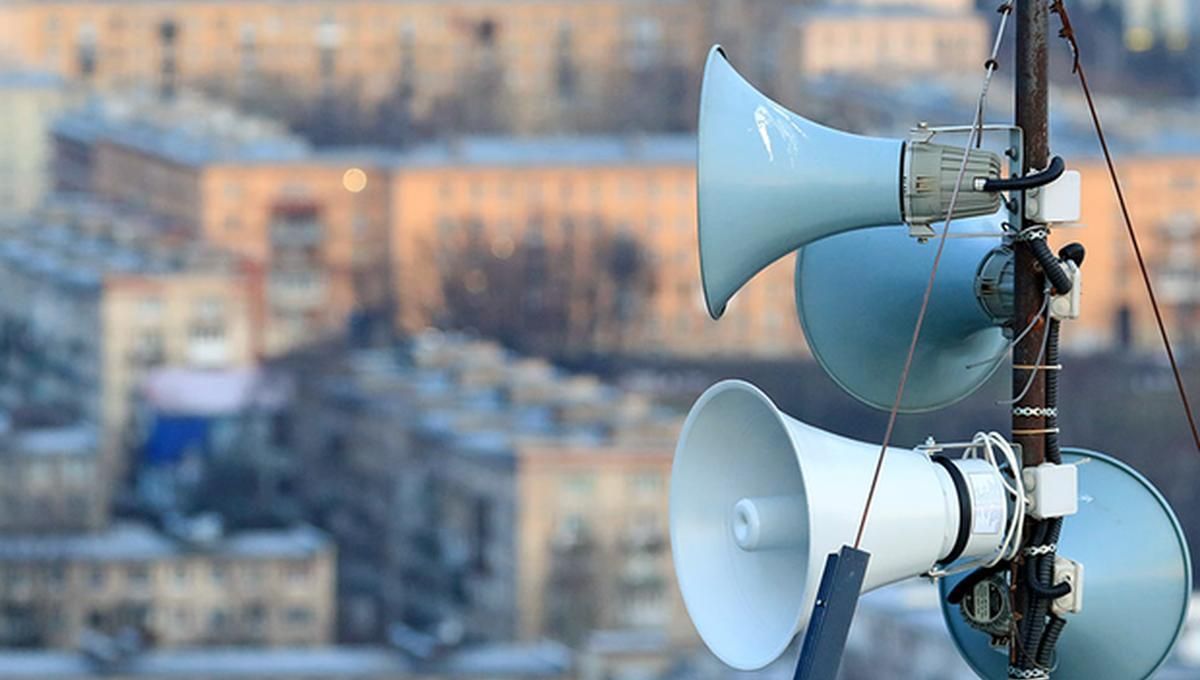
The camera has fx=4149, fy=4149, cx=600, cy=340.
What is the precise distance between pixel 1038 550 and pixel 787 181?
11.6 inches

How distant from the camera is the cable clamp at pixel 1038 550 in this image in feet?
8.88

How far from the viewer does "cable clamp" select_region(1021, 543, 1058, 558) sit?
107 inches

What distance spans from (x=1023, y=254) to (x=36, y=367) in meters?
33.3

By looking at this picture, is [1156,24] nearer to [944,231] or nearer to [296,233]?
[296,233]

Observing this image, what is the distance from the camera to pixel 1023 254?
2.70 metres

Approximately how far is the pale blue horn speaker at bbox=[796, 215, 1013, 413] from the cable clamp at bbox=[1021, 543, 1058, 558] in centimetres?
19

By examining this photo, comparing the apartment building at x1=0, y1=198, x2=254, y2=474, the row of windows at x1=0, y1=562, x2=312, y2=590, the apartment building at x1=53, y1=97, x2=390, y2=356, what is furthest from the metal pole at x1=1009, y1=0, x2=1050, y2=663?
the apartment building at x1=53, y1=97, x2=390, y2=356

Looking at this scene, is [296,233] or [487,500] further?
[296,233]

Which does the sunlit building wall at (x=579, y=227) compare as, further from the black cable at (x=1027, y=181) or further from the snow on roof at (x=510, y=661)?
the black cable at (x=1027, y=181)

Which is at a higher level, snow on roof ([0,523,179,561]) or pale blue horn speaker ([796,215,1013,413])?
pale blue horn speaker ([796,215,1013,413])

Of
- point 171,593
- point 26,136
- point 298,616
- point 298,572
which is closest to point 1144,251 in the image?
point 298,572

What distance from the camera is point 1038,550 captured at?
8.88 feet

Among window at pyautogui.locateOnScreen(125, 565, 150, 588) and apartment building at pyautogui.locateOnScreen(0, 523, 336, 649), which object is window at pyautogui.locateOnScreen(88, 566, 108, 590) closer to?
apartment building at pyautogui.locateOnScreen(0, 523, 336, 649)

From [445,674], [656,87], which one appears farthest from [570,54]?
[445,674]
